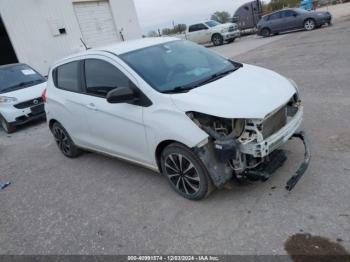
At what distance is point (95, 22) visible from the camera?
16.9 metres

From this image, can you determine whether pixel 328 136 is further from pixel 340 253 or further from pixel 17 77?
pixel 17 77

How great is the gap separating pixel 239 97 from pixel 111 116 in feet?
5.56

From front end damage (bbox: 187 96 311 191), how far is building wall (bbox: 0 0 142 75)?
1350cm

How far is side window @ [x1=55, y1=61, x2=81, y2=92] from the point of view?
195 inches

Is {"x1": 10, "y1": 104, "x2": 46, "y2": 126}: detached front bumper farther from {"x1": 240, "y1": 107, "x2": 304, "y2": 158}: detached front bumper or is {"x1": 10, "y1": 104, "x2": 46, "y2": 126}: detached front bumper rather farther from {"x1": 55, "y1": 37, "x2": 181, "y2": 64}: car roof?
{"x1": 240, "y1": 107, "x2": 304, "y2": 158}: detached front bumper

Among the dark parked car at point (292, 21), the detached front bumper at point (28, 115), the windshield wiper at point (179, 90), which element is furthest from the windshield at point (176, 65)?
the dark parked car at point (292, 21)

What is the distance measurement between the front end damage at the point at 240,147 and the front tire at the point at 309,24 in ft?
55.3

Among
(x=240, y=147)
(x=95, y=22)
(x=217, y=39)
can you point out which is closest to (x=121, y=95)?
(x=240, y=147)

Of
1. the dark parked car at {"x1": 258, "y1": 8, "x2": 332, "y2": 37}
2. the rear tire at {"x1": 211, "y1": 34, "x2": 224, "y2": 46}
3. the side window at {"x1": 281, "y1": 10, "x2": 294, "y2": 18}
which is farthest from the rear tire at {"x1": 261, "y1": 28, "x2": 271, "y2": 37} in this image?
the rear tire at {"x1": 211, "y1": 34, "x2": 224, "y2": 46}

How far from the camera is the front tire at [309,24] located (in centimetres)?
1820

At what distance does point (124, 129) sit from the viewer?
4.16m

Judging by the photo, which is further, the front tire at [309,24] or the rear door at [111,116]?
the front tire at [309,24]

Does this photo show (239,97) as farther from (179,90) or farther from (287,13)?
(287,13)

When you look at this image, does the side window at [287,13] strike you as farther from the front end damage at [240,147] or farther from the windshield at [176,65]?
the front end damage at [240,147]
